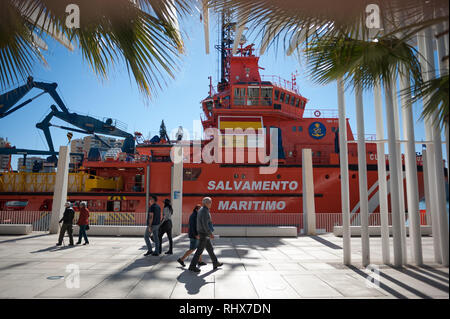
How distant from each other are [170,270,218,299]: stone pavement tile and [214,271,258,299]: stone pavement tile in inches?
3.7

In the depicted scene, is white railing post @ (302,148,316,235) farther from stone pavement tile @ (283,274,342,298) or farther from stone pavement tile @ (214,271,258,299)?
stone pavement tile @ (283,274,342,298)

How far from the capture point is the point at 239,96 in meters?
17.6

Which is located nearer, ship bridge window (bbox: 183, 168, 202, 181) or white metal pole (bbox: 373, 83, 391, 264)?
white metal pole (bbox: 373, 83, 391, 264)

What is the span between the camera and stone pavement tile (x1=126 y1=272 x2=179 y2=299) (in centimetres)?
293

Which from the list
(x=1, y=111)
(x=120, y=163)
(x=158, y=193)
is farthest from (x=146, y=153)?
(x=1, y=111)

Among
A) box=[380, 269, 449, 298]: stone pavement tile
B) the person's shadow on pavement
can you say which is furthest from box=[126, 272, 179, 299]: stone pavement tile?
box=[380, 269, 449, 298]: stone pavement tile

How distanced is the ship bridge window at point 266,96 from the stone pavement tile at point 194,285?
14.5m

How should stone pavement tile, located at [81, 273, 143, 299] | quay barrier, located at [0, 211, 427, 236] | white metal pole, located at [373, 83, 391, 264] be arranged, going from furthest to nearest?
quay barrier, located at [0, 211, 427, 236] → white metal pole, located at [373, 83, 391, 264] → stone pavement tile, located at [81, 273, 143, 299]

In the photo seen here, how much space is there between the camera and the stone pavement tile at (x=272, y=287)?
8.70 feet

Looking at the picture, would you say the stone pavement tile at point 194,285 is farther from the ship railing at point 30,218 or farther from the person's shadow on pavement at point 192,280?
the ship railing at point 30,218

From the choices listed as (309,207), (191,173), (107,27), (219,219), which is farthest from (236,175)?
(107,27)

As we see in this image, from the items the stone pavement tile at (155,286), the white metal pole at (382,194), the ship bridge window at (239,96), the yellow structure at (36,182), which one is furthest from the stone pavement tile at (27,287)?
the ship bridge window at (239,96)

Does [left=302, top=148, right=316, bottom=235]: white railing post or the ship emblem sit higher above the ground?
the ship emblem
